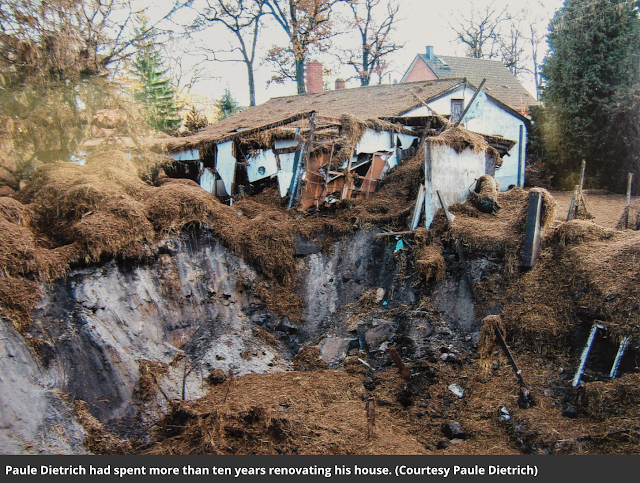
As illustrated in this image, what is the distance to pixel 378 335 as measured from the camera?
9.47m

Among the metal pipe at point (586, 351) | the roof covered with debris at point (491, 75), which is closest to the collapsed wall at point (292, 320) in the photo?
the metal pipe at point (586, 351)

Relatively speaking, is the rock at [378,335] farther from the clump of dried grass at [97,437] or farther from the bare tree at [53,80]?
the bare tree at [53,80]

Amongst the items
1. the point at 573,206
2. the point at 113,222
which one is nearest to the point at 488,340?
the point at 573,206

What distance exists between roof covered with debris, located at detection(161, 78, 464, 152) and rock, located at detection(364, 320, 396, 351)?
7.43 meters

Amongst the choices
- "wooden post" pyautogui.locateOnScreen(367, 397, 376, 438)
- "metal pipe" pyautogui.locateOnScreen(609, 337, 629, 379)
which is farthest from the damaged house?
"metal pipe" pyautogui.locateOnScreen(609, 337, 629, 379)

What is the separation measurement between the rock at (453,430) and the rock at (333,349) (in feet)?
8.63

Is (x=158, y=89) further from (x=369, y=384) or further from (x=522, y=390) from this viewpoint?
(x=522, y=390)

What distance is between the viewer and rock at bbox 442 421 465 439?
7.17 metres

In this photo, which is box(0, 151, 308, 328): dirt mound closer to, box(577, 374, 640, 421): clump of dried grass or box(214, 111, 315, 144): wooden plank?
box(214, 111, 315, 144): wooden plank

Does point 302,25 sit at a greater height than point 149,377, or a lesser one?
greater

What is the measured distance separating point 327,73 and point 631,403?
2520cm

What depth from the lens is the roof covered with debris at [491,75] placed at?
2162 centimetres

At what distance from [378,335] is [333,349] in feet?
3.23

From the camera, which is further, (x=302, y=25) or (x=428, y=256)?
(x=302, y=25)
